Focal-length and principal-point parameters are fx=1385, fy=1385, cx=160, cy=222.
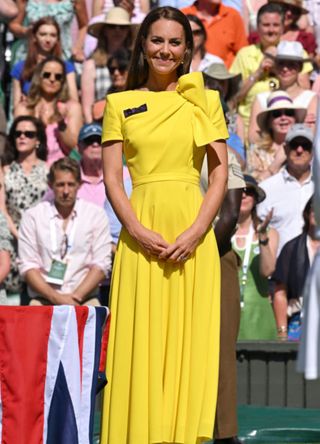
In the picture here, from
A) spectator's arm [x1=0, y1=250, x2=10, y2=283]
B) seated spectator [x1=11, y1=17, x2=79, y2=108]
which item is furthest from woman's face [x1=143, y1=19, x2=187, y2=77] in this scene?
seated spectator [x1=11, y1=17, x2=79, y2=108]

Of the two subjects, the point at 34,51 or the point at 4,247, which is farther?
the point at 34,51

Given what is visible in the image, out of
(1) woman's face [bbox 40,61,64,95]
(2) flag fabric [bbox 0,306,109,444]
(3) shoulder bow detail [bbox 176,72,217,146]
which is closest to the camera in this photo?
(2) flag fabric [bbox 0,306,109,444]

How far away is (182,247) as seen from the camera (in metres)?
6.80

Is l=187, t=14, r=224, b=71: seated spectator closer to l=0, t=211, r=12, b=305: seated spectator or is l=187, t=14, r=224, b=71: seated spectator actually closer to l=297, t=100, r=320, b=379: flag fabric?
l=0, t=211, r=12, b=305: seated spectator

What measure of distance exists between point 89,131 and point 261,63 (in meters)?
2.40

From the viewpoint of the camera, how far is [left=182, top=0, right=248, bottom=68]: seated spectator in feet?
50.7

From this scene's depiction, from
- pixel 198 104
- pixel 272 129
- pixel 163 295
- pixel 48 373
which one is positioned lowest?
pixel 48 373

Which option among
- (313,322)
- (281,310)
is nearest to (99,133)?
(281,310)

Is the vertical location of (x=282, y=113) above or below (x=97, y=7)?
below

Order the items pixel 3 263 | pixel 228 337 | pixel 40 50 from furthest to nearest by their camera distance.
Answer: pixel 40 50, pixel 3 263, pixel 228 337

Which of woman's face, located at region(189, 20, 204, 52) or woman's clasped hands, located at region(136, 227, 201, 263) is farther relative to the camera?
woman's face, located at region(189, 20, 204, 52)

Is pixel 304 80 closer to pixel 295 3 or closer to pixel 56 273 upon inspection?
pixel 295 3

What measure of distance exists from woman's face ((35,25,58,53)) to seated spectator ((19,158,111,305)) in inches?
132

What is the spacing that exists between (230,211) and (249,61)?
7122 millimetres
